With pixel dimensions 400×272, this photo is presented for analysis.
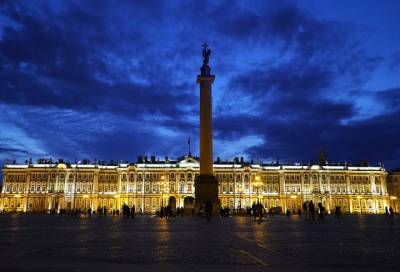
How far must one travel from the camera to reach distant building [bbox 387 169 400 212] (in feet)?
352

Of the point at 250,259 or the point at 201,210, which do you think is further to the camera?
the point at 201,210

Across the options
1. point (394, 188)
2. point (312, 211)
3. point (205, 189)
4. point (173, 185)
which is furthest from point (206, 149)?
point (394, 188)

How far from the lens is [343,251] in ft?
24.2

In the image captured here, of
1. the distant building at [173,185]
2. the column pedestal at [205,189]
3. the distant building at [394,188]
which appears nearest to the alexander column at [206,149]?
the column pedestal at [205,189]

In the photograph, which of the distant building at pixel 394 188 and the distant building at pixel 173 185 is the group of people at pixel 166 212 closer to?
the distant building at pixel 173 185

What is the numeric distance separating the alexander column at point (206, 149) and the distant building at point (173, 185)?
55920mm

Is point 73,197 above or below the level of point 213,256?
above

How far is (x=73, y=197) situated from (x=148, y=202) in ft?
58.5

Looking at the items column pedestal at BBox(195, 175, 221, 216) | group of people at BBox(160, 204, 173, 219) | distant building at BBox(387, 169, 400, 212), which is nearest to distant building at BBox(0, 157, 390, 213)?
distant building at BBox(387, 169, 400, 212)

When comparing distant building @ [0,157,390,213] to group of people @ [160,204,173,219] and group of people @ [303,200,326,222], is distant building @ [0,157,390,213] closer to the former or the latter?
group of people @ [160,204,173,219]

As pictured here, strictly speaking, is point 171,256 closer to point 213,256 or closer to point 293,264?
point 213,256

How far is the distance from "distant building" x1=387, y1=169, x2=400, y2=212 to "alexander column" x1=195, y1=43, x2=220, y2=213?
83799 millimetres

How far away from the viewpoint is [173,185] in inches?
3760

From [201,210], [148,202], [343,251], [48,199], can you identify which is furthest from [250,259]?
[48,199]
